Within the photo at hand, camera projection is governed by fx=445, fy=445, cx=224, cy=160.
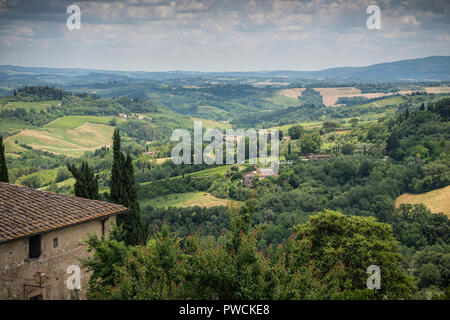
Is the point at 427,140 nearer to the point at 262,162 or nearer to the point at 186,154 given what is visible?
the point at 262,162

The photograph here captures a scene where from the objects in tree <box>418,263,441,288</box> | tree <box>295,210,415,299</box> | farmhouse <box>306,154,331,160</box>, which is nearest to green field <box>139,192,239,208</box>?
farmhouse <box>306,154,331,160</box>

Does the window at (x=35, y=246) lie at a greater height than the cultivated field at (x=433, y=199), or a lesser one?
greater

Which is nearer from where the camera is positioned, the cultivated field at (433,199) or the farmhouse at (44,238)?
the farmhouse at (44,238)

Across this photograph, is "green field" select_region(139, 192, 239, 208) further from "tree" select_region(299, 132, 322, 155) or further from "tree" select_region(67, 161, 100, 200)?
"tree" select_region(67, 161, 100, 200)

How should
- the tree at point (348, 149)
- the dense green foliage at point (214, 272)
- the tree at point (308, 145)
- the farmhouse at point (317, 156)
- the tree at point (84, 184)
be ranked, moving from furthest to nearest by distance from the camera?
the tree at point (308, 145)
the tree at point (348, 149)
the farmhouse at point (317, 156)
the tree at point (84, 184)
the dense green foliage at point (214, 272)

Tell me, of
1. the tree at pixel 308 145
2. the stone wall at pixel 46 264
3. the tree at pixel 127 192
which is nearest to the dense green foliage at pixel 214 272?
the stone wall at pixel 46 264

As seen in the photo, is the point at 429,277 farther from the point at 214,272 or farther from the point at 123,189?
the point at 214,272

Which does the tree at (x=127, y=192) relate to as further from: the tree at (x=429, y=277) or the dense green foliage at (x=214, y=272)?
the tree at (x=429, y=277)
